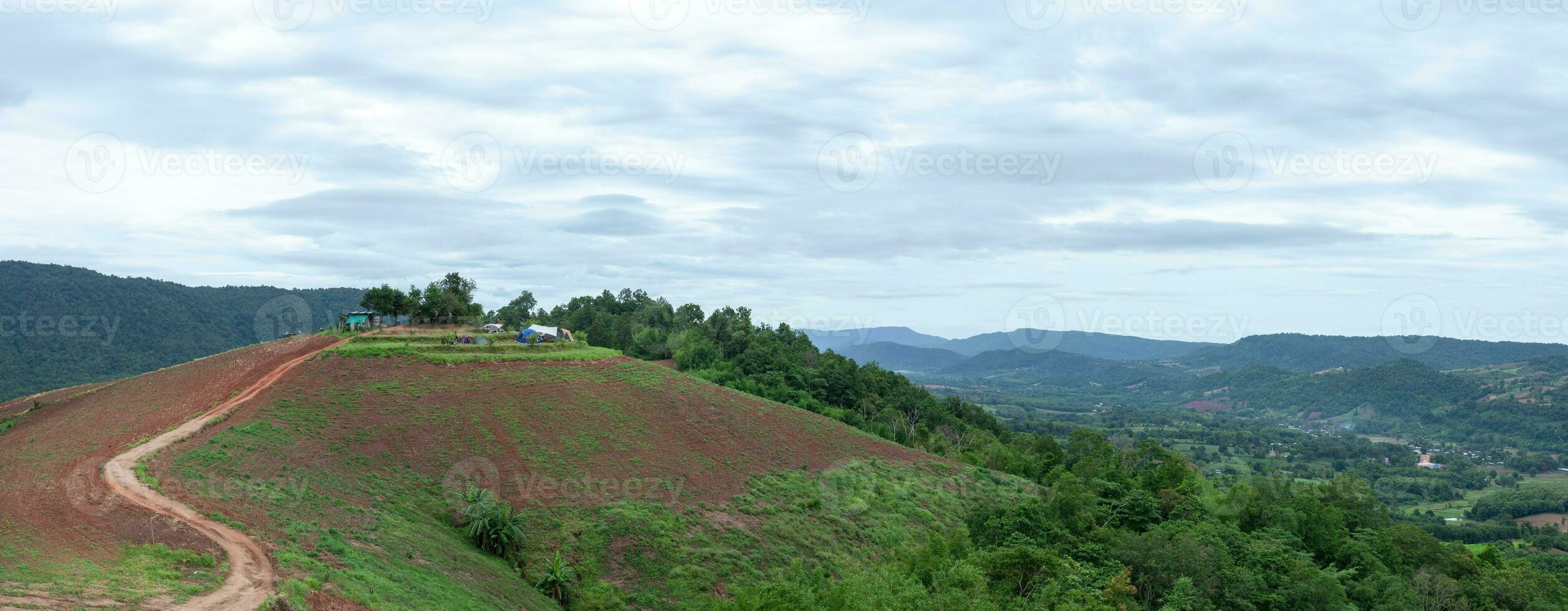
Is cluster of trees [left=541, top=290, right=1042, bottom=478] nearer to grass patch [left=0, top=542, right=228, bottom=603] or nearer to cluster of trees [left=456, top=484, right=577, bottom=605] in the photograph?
cluster of trees [left=456, top=484, right=577, bottom=605]

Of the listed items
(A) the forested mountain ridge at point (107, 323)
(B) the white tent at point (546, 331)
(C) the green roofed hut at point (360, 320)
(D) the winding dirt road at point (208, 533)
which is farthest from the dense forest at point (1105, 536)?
(A) the forested mountain ridge at point (107, 323)

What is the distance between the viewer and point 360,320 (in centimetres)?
6831

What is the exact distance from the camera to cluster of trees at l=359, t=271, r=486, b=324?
68688 millimetres

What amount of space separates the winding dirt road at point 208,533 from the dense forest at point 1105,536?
17942 mm

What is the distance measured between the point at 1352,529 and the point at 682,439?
6373 cm

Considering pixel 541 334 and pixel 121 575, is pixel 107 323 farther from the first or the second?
pixel 121 575

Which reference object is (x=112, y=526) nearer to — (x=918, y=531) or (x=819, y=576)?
(x=819, y=576)

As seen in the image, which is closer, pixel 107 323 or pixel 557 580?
pixel 557 580

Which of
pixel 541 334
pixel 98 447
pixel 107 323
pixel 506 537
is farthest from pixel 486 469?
pixel 107 323

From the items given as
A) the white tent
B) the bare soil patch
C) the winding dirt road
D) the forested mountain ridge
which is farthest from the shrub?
the forested mountain ridge

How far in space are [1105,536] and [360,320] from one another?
59917 mm

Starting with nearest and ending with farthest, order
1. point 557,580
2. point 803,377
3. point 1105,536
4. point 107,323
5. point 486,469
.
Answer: point 557,580
point 486,469
point 1105,536
point 803,377
point 107,323

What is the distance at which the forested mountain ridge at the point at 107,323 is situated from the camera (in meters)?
123

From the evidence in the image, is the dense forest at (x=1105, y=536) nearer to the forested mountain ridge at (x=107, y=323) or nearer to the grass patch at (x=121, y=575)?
the grass patch at (x=121, y=575)
